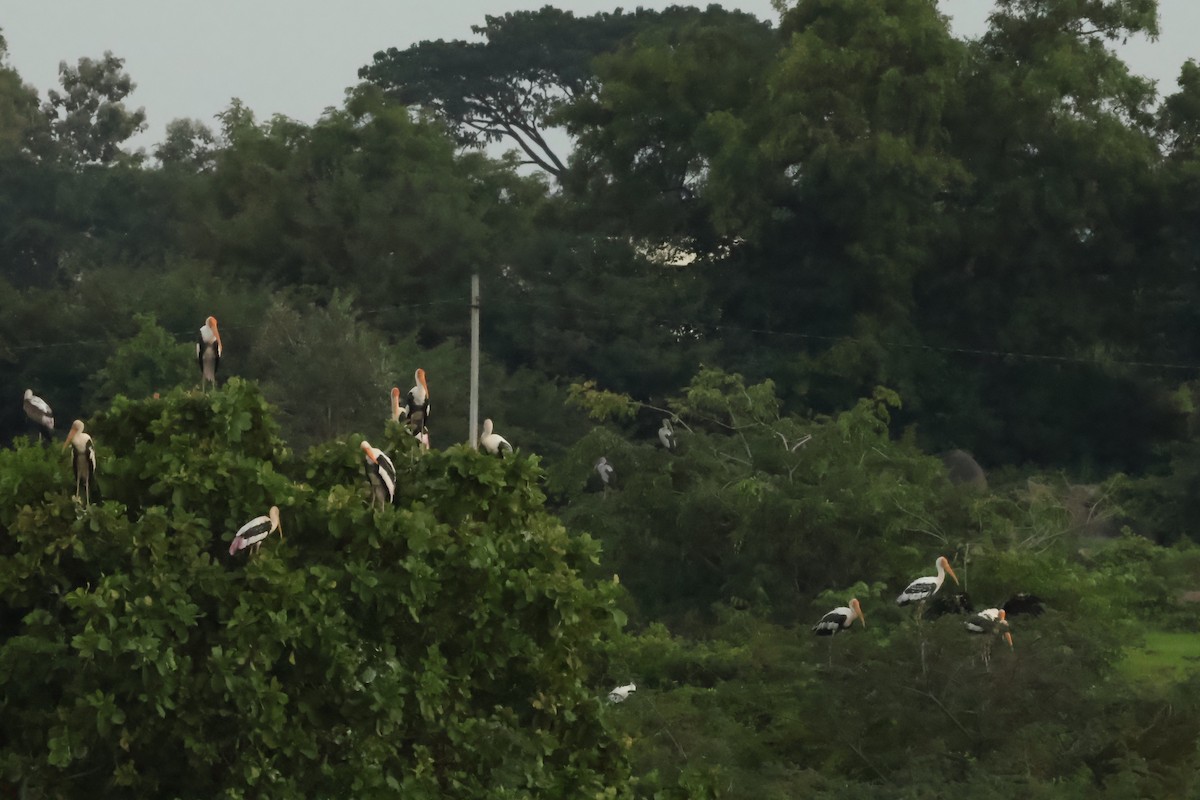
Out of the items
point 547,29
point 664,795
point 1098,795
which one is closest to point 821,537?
point 1098,795

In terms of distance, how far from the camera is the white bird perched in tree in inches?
714

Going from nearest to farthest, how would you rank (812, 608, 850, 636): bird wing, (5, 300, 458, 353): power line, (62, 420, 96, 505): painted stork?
1. (62, 420, 96, 505): painted stork
2. (812, 608, 850, 636): bird wing
3. (5, 300, 458, 353): power line

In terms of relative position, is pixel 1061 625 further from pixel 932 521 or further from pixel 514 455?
pixel 514 455

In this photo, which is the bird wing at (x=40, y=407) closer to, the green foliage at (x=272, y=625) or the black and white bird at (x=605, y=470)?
the green foliage at (x=272, y=625)

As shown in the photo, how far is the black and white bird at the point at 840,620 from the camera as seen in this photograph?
1906 centimetres

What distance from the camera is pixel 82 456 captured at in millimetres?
10641

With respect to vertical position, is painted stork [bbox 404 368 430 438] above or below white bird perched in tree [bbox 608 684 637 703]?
above

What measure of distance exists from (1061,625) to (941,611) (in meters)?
2.67

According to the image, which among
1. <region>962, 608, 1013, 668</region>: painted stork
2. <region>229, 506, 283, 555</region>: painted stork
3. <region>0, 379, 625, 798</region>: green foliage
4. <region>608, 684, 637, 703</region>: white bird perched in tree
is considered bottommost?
<region>608, 684, 637, 703</region>: white bird perched in tree

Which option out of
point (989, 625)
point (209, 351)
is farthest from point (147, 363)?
point (209, 351)

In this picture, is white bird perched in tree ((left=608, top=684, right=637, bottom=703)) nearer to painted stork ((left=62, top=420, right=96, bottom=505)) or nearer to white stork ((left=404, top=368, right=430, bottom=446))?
white stork ((left=404, top=368, right=430, bottom=446))

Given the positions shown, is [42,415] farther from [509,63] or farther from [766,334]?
[509,63]

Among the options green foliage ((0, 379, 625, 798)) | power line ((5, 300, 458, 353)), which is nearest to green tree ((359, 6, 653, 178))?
power line ((5, 300, 458, 353))

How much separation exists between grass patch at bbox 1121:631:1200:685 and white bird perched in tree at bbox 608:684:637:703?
4176 millimetres
